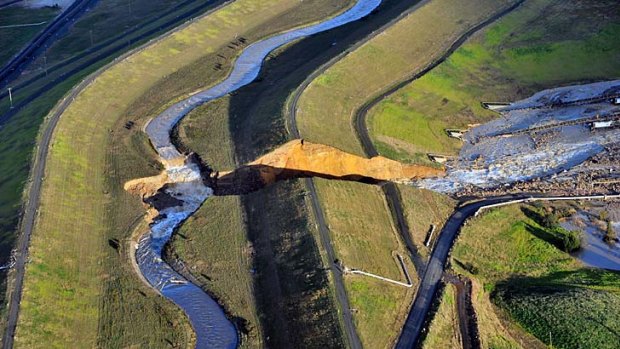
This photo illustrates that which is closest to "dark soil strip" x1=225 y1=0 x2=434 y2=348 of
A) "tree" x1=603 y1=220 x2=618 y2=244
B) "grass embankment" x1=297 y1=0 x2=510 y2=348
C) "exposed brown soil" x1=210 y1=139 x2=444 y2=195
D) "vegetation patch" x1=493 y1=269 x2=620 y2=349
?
"exposed brown soil" x1=210 y1=139 x2=444 y2=195

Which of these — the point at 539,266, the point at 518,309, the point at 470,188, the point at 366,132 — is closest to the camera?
the point at 518,309

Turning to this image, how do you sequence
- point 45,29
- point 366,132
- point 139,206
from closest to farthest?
point 139,206 → point 366,132 → point 45,29

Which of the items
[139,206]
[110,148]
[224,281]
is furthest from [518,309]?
[110,148]

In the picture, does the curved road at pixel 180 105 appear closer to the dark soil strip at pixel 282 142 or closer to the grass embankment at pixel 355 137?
the dark soil strip at pixel 282 142

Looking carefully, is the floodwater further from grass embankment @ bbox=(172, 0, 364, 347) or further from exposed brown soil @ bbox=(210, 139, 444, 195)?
grass embankment @ bbox=(172, 0, 364, 347)

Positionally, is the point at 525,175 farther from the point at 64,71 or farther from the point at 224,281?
the point at 64,71

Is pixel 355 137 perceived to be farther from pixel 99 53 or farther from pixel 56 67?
pixel 56 67

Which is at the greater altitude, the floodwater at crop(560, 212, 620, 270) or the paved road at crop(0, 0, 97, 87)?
the paved road at crop(0, 0, 97, 87)
